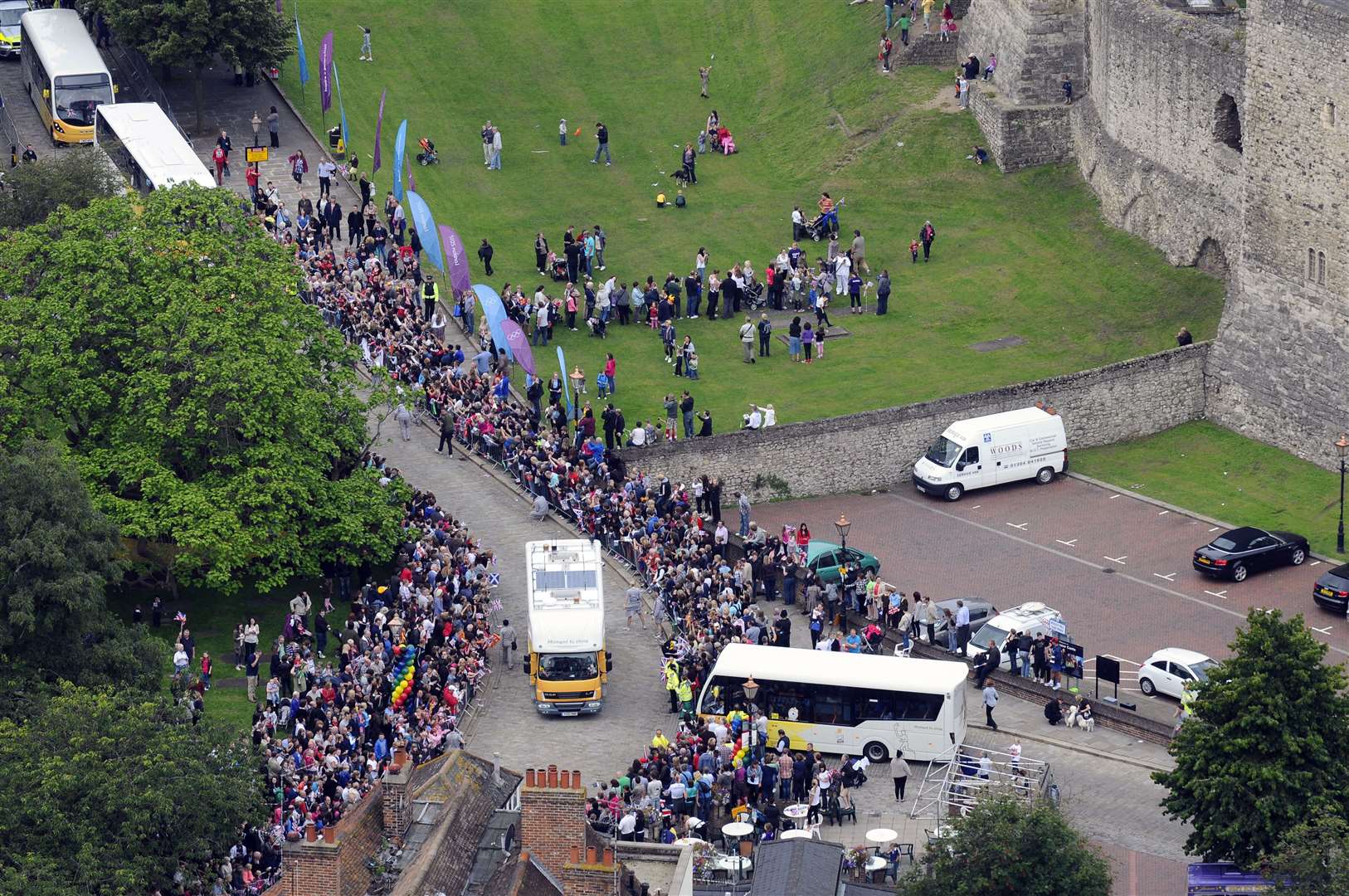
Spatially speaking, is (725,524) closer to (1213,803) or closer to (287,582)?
(287,582)

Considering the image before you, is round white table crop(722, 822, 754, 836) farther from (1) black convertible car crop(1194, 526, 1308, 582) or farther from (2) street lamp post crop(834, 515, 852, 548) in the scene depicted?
(1) black convertible car crop(1194, 526, 1308, 582)

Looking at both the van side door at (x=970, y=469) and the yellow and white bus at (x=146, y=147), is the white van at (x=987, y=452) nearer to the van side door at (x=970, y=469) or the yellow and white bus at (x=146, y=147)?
the van side door at (x=970, y=469)

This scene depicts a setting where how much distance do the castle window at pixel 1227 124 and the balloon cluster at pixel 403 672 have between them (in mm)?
33868

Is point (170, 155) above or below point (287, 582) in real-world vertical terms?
above

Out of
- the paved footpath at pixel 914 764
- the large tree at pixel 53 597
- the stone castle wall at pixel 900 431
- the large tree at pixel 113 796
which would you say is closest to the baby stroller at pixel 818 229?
the stone castle wall at pixel 900 431

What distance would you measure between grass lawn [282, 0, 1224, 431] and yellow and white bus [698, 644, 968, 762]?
17717 millimetres

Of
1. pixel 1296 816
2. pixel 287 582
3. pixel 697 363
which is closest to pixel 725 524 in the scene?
pixel 697 363

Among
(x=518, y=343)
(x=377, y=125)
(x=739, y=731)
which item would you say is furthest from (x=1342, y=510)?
(x=377, y=125)

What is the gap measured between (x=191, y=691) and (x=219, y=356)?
31.5 feet

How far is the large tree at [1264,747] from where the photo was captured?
185 feet

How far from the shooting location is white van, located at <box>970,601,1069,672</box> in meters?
68.4

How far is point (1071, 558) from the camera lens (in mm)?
76500

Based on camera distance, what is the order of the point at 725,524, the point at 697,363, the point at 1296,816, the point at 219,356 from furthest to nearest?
the point at 697,363
the point at 725,524
the point at 219,356
the point at 1296,816

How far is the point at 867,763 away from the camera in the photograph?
2510 inches
